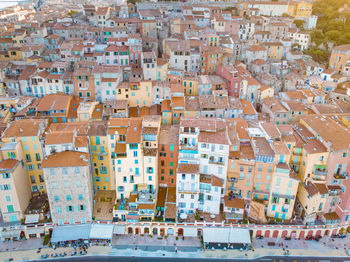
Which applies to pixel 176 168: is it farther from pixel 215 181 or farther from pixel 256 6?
pixel 256 6

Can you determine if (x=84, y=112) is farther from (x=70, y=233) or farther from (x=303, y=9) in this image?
(x=303, y=9)

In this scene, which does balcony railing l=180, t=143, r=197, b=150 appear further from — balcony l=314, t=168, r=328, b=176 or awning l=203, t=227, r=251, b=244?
balcony l=314, t=168, r=328, b=176

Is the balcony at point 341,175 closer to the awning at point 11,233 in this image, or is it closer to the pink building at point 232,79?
Result: the pink building at point 232,79

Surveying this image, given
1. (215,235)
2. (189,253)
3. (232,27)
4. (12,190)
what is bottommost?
(189,253)

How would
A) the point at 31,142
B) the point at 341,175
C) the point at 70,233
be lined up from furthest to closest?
the point at 31,142
the point at 341,175
the point at 70,233

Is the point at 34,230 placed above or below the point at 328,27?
below

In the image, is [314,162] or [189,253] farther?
[314,162]

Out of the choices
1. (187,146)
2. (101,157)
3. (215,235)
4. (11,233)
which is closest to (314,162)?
(215,235)

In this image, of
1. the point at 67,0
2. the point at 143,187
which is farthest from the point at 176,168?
the point at 67,0
